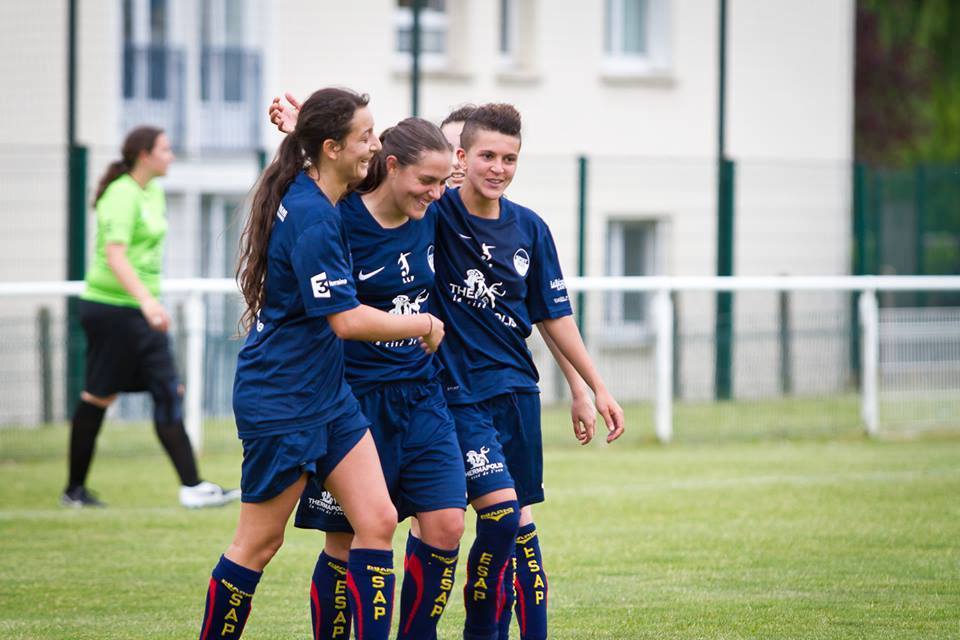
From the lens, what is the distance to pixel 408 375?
5289 millimetres

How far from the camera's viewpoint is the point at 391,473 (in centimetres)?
525

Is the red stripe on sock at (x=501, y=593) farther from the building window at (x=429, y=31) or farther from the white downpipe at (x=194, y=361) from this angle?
the building window at (x=429, y=31)

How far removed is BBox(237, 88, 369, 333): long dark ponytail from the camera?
195 inches

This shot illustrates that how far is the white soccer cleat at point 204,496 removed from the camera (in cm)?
921

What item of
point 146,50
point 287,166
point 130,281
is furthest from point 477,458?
point 146,50

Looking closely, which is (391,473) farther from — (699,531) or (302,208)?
(699,531)

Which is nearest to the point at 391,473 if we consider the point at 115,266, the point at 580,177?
the point at 115,266

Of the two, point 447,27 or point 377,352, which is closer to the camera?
point 377,352

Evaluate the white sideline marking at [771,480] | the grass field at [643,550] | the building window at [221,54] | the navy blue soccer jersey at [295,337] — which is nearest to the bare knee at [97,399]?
the grass field at [643,550]

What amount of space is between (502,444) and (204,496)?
13.0 ft

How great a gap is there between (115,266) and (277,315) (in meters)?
4.27

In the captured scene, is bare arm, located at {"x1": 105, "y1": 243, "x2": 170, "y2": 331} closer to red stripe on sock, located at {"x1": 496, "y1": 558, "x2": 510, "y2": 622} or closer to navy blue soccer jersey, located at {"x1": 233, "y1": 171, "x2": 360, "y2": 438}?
red stripe on sock, located at {"x1": 496, "y1": 558, "x2": 510, "y2": 622}

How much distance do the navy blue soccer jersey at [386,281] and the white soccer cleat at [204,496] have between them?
13.7 ft

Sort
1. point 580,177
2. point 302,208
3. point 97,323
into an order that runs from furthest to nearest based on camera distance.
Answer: point 580,177 → point 97,323 → point 302,208
